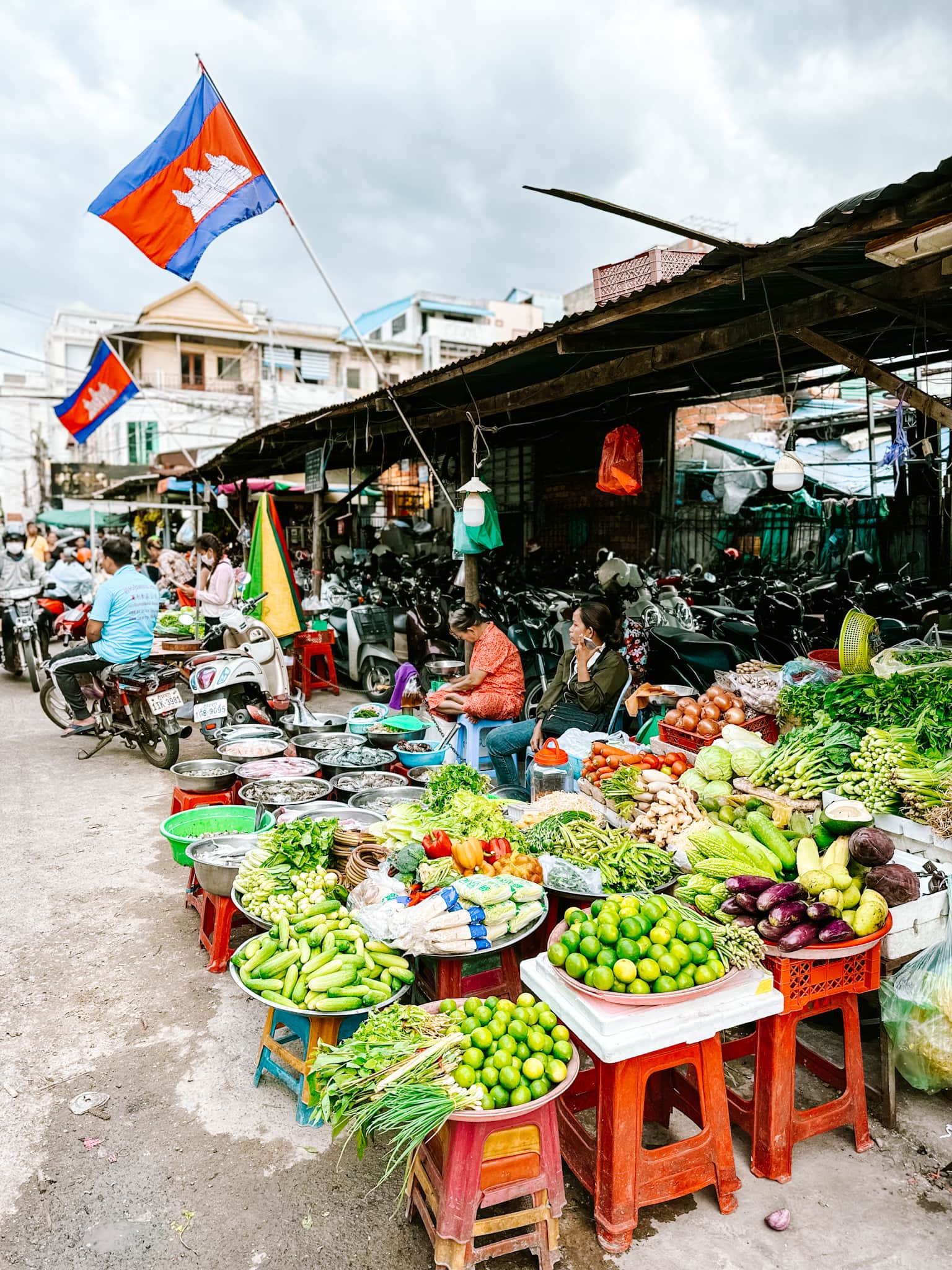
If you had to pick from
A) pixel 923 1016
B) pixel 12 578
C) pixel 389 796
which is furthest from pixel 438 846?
pixel 12 578

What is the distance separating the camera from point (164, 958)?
3957 millimetres

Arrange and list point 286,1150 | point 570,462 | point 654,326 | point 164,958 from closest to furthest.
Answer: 1. point 286,1150
2. point 164,958
3. point 654,326
4. point 570,462

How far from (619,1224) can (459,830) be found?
1.70m

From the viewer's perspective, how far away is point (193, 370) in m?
33.7

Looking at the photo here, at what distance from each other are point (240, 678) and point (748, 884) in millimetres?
5015

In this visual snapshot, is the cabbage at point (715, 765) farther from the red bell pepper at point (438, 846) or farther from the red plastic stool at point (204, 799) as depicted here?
the red plastic stool at point (204, 799)

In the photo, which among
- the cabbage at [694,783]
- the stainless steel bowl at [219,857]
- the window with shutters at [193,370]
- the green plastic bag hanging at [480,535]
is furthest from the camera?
the window with shutters at [193,370]

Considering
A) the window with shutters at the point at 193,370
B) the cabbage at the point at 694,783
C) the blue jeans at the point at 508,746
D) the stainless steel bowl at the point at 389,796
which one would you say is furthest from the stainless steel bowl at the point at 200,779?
the window with shutters at the point at 193,370

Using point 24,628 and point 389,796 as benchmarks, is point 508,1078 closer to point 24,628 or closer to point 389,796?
point 389,796

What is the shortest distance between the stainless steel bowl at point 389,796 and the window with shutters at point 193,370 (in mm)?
33239

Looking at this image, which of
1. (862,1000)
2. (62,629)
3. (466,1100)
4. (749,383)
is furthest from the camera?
(62,629)

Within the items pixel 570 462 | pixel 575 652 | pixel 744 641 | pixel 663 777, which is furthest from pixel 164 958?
pixel 570 462

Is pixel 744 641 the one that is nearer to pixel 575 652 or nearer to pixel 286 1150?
pixel 575 652

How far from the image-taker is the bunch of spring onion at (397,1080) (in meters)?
2.07
